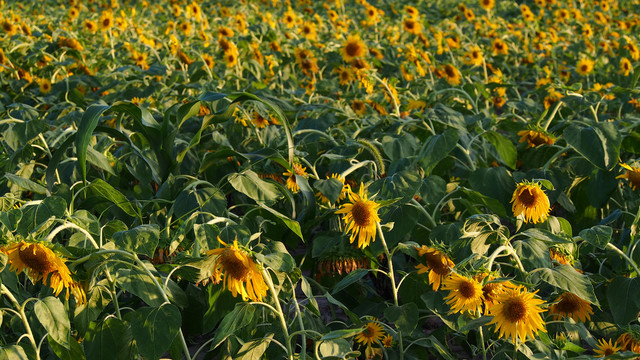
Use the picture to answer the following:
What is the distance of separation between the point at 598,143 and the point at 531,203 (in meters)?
0.60

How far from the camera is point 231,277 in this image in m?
1.50

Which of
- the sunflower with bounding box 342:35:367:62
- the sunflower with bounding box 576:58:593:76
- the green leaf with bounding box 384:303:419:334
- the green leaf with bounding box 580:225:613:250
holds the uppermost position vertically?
the green leaf with bounding box 580:225:613:250

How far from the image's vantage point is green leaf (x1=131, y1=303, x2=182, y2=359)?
147cm

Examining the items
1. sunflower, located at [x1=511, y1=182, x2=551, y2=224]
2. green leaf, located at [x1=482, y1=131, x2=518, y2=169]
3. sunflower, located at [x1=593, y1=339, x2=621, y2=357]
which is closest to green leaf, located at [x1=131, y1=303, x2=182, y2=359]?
sunflower, located at [x1=511, y1=182, x2=551, y2=224]

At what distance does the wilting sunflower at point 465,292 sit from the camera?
1.56 m

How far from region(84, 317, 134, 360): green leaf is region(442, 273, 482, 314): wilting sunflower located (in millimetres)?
800

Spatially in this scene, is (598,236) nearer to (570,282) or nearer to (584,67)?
(570,282)

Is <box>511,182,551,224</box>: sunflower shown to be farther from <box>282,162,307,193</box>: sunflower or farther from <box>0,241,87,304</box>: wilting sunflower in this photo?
<box>0,241,87,304</box>: wilting sunflower

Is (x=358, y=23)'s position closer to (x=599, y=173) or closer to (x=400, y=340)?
(x=599, y=173)

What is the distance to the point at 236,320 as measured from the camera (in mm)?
1548

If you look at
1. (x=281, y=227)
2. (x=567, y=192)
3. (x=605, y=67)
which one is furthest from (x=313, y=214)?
(x=605, y=67)

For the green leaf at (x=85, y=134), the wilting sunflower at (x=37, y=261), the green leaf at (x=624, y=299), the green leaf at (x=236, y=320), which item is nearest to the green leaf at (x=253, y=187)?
the green leaf at (x=85, y=134)

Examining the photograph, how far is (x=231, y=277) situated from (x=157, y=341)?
22 cm

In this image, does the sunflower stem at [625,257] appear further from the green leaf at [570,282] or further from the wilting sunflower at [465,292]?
the wilting sunflower at [465,292]
